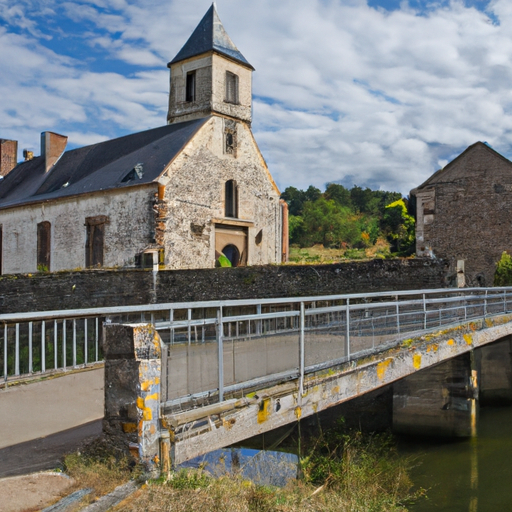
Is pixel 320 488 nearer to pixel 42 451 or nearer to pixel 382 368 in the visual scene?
pixel 382 368

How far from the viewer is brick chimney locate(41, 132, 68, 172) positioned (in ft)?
108

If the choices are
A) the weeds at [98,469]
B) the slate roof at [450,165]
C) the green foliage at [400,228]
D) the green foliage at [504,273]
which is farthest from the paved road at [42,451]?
the green foliage at [400,228]

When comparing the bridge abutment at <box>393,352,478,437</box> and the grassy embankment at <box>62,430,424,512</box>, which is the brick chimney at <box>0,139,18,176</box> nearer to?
the bridge abutment at <box>393,352,478,437</box>

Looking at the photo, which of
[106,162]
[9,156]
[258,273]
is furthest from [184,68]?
[9,156]

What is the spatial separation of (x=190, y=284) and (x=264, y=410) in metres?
14.3

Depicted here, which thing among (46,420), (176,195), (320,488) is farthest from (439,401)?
(176,195)

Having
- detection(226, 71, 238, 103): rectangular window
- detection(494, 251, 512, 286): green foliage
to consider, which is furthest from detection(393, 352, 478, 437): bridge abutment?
detection(226, 71, 238, 103): rectangular window

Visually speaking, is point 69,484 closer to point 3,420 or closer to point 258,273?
point 3,420

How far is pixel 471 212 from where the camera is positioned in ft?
81.9

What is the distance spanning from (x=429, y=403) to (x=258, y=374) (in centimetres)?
677

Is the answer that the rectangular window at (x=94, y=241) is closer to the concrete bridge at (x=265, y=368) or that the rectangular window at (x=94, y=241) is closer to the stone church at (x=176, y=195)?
the stone church at (x=176, y=195)

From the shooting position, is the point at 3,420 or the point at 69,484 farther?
the point at 3,420

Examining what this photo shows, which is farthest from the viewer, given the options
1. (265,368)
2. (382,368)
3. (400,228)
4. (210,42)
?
(400,228)

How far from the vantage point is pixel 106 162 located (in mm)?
28578
